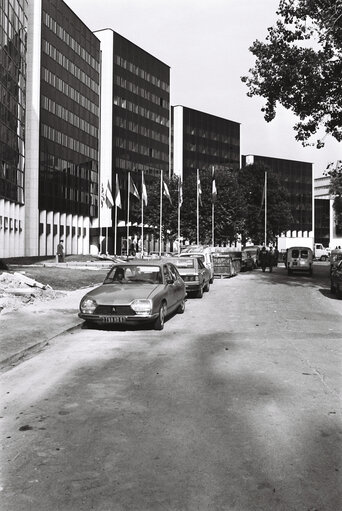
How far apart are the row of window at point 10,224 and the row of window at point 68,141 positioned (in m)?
12.2

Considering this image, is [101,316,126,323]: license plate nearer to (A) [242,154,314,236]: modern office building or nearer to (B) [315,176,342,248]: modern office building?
(A) [242,154,314,236]: modern office building

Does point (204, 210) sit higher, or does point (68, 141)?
point (68, 141)

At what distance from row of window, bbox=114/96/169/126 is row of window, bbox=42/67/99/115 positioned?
793cm

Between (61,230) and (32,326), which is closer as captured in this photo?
(32,326)

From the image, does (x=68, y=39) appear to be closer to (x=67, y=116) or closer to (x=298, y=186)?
(x=67, y=116)

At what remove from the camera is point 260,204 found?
233 feet

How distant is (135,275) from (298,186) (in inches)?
4499

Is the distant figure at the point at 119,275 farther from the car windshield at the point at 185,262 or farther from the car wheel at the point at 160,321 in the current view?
the car windshield at the point at 185,262

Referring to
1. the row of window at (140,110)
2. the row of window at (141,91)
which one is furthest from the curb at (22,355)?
the row of window at (141,91)

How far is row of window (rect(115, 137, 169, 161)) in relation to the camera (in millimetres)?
82812

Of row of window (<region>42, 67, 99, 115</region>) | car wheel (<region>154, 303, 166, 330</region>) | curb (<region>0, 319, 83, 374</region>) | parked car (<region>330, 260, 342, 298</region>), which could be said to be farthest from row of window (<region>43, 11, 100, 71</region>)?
curb (<region>0, 319, 83, 374</region>)

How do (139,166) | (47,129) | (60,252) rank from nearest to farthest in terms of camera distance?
A: 1. (60,252)
2. (47,129)
3. (139,166)

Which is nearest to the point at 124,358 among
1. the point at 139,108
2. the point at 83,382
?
the point at 83,382

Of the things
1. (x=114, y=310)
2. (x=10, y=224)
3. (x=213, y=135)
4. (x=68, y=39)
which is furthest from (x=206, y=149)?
(x=114, y=310)
